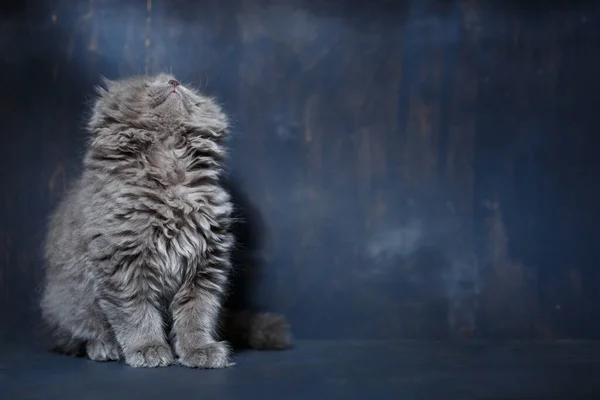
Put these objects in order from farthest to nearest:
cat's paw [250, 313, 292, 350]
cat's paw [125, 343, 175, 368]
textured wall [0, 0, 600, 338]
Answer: textured wall [0, 0, 600, 338] → cat's paw [250, 313, 292, 350] → cat's paw [125, 343, 175, 368]

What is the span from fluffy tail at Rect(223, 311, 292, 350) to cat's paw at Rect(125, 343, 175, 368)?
0.45 m

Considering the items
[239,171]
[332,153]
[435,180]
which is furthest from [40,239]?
[435,180]

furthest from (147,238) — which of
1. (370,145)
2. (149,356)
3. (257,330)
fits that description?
(370,145)

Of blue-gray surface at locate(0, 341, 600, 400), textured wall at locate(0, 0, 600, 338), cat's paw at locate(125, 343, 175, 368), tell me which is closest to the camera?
blue-gray surface at locate(0, 341, 600, 400)

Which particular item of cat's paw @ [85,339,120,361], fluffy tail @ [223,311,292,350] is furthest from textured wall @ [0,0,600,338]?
cat's paw @ [85,339,120,361]

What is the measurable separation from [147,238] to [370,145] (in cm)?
112

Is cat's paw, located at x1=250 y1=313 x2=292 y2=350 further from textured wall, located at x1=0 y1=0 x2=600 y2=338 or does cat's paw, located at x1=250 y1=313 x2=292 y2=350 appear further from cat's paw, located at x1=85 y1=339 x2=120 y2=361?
cat's paw, located at x1=85 y1=339 x2=120 y2=361

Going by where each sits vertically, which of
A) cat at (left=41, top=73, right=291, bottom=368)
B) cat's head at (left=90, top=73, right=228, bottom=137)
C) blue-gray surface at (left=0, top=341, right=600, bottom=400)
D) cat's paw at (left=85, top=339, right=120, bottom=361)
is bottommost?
blue-gray surface at (left=0, top=341, right=600, bottom=400)

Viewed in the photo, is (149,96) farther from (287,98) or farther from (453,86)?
(453,86)

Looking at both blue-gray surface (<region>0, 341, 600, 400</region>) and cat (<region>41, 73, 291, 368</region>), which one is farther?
cat (<region>41, 73, 291, 368</region>)

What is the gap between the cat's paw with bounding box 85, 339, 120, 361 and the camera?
2658mm

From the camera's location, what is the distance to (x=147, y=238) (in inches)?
100.0

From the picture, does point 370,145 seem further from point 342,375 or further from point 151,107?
point 342,375

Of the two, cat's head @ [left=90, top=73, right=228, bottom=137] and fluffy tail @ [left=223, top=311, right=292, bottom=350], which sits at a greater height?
cat's head @ [left=90, top=73, right=228, bottom=137]
